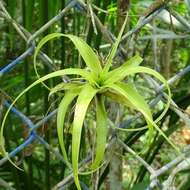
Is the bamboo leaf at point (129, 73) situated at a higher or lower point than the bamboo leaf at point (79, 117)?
higher

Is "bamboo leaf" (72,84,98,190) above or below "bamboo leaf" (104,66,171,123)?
below

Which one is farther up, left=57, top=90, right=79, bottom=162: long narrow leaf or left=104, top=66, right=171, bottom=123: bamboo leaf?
left=104, top=66, right=171, bottom=123: bamboo leaf

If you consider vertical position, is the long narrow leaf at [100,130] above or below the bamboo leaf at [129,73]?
below

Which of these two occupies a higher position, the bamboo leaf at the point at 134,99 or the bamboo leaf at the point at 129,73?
Result: the bamboo leaf at the point at 129,73

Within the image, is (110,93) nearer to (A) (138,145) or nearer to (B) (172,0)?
(B) (172,0)

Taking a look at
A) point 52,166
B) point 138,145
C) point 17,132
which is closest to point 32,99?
point 17,132

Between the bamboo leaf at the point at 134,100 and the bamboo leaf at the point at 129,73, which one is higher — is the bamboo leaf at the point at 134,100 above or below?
below

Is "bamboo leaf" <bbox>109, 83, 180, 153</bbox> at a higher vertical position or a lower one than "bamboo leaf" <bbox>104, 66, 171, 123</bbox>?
lower

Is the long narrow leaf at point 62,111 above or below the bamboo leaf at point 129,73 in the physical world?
below
